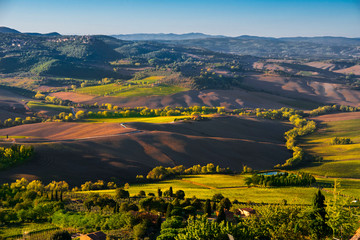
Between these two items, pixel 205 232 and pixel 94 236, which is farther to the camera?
pixel 94 236

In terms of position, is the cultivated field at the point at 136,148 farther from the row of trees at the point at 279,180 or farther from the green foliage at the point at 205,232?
the green foliage at the point at 205,232

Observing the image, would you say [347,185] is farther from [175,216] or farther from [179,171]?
[175,216]

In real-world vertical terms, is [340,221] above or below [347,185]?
above

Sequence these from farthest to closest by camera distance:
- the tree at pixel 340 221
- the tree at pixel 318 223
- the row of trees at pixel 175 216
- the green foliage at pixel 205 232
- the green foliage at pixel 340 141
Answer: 1. the green foliage at pixel 340 141
2. the tree at pixel 318 223
3. the row of trees at pixel 175 216
4. the tree at pixel 340 221
5. the green foliage at pixel 205 232

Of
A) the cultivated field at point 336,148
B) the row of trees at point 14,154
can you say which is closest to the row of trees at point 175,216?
the row of trees at point 14,154

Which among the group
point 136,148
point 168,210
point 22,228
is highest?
point 168,210

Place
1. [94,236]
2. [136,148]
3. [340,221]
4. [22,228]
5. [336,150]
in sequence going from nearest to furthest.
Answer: [340,221], [94,236], [22,228], [136,148], [336,150]

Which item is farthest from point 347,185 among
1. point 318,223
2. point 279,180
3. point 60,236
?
point 60,236
